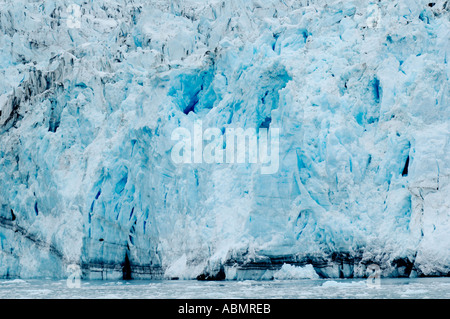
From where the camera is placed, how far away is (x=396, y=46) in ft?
46.0

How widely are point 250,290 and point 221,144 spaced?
4.37m

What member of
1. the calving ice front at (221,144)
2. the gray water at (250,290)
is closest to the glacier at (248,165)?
the calving ice front at (221,144)

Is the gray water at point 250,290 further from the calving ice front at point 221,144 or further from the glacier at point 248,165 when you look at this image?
the calving ice front at point 221,144

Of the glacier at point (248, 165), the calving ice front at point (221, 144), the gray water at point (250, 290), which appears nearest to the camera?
the gray water at point (250, 290)

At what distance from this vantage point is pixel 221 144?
1424cm

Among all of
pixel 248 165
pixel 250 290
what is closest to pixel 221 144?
pixel 248 165

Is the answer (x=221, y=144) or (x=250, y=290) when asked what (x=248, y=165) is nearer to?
(x=221, y=144)

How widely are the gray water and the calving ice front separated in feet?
8.76

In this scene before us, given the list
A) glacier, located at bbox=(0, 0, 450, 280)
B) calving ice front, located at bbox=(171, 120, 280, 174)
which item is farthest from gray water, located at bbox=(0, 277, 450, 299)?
calving ice front, located at bbox=(171, 120, 280, 174)

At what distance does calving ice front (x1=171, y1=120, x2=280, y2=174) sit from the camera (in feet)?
45.1

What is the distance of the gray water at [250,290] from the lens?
31.6ft

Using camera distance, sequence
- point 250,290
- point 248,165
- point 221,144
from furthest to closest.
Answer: point 221,144
point 248,165
point 250,290

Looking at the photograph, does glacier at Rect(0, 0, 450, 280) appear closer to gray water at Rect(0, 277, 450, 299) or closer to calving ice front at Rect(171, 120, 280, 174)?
calving ice front at Rect(171, 120, 280, 174)

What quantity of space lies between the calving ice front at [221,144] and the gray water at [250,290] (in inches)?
105
